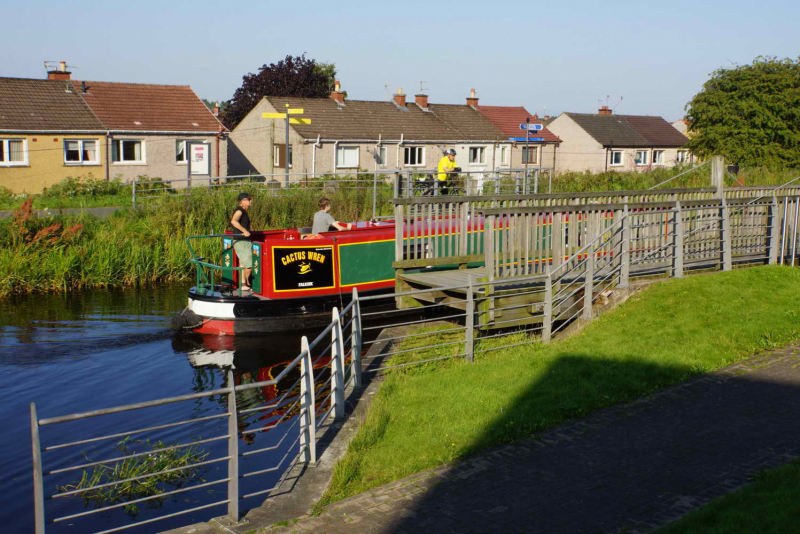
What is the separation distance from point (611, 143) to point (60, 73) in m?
36.1

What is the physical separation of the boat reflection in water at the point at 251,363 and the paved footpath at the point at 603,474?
412 cm

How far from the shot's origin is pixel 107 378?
1211 cm

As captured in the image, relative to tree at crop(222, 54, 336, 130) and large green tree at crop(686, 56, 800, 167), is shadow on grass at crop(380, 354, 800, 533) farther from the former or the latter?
tree at crop(222, 54, 336, 130)

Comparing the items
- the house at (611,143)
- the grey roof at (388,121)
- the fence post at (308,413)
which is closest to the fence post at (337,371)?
the fence post at (308,413)

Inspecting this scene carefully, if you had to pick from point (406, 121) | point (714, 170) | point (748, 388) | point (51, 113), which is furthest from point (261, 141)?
point (748, 388)

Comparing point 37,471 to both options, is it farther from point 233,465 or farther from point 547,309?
point 547,309

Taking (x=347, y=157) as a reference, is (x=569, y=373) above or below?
→ below

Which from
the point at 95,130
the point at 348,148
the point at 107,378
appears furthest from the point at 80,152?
the point at 107,378

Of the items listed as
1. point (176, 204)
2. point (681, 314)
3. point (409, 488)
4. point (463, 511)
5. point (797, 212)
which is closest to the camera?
point (463, 511)

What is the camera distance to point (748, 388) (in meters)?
8.67

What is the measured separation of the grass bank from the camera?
18750 mm

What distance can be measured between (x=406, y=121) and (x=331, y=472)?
42.0 metres

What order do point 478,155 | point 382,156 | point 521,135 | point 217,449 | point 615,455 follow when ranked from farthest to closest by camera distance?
point 521,135
point 478,155
point 382,156
point 217,449
point 615,455

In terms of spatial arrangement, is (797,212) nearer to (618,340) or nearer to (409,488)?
(618,340)
